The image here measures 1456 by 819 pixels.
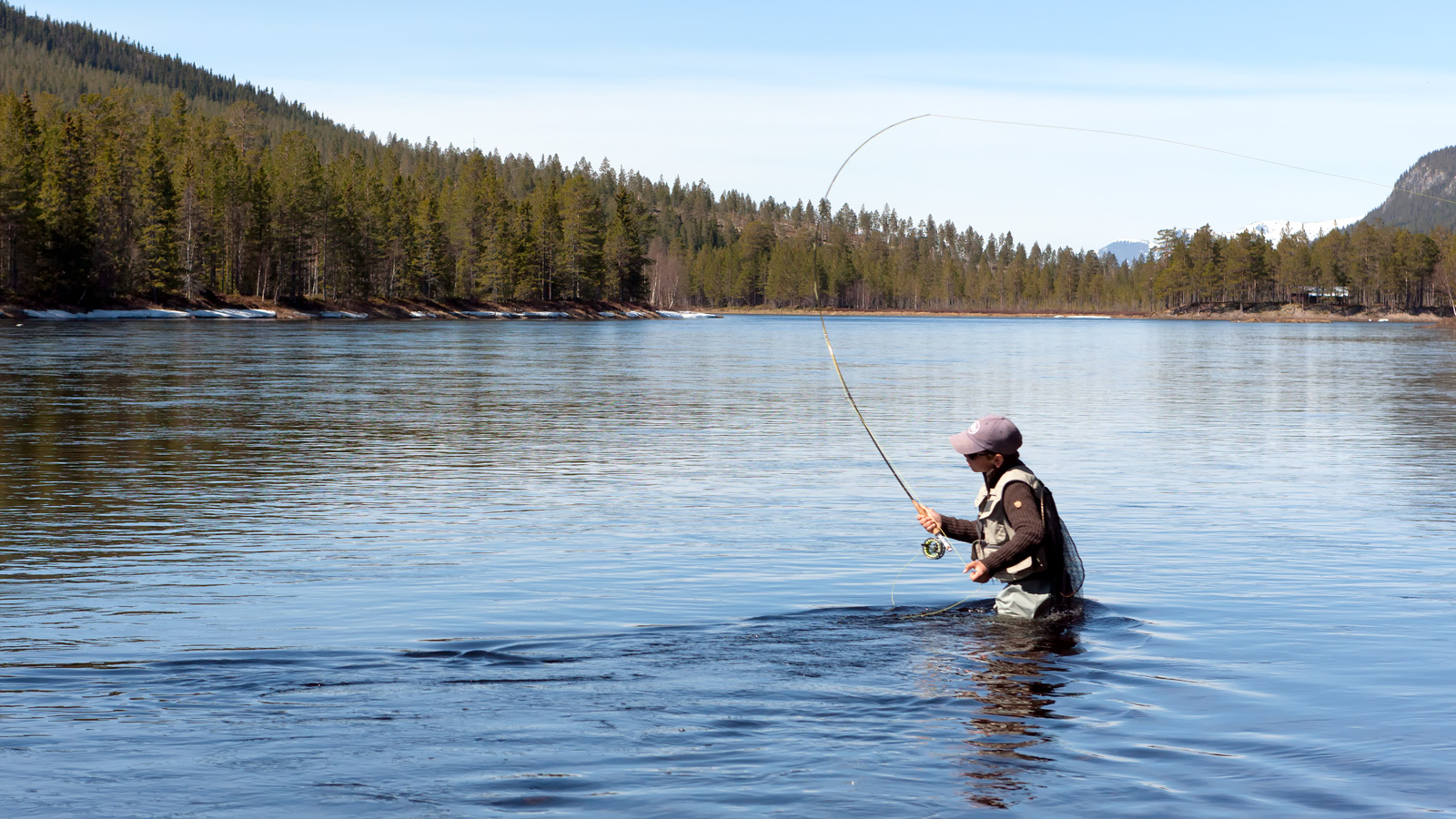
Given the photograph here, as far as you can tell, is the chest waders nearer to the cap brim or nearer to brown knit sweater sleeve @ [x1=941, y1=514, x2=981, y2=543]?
brown knit sweater sleeve @ [x1=941, y1=514, x2=981, y2=543]

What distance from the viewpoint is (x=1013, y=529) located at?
977 cm

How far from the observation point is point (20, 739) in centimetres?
734

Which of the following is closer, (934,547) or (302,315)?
(934,547)

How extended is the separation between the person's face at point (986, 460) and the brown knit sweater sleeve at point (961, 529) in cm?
48

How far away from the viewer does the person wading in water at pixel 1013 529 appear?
9570 millimetres

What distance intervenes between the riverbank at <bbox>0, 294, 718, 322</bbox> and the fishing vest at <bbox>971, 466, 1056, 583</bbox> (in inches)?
3724

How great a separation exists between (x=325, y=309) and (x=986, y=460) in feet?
430

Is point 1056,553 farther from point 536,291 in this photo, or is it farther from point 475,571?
point 536,291

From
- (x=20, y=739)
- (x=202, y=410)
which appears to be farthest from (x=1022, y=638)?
(x=202, y=410)

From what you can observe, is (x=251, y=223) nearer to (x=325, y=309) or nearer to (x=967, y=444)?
(x=325, y=309)

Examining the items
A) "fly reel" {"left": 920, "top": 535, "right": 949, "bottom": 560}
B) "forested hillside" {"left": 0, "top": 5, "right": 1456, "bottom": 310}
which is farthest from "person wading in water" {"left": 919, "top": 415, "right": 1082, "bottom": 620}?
"forested hillside" {"left": 0, "top": 5, "right": 1456, "bottom": 310}

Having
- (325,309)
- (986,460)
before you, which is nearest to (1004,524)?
(986,460)

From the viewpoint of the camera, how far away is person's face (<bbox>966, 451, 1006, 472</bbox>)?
31.6 feet

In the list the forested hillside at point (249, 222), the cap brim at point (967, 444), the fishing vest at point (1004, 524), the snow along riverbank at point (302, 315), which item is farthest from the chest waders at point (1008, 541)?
the snow along riverbank at point (302, 315)
